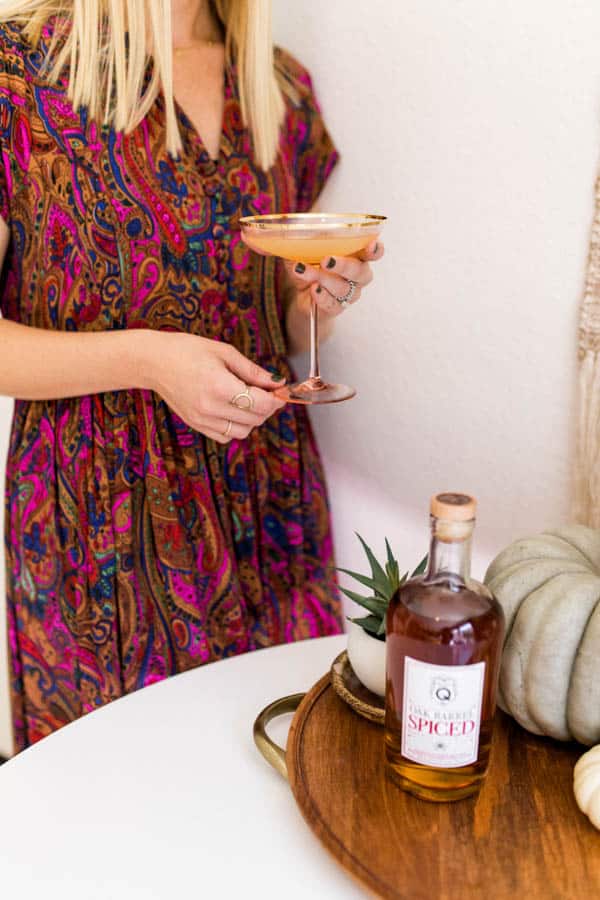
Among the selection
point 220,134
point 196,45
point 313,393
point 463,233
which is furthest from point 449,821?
point 196,45

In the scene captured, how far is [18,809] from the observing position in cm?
86

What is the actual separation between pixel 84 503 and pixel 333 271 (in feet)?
1.67

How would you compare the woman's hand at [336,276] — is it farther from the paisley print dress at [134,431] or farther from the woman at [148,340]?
the paisley print dress at [134,431]

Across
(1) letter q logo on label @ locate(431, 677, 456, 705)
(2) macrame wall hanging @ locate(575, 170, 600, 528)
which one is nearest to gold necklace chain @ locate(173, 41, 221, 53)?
(2) macrame wall hanging @ locate(575, 170, 600, 528)

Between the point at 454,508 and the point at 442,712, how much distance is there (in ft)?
0.58

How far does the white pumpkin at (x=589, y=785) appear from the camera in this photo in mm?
749

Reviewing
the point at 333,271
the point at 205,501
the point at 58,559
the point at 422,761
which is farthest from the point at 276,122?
the point at 422,761

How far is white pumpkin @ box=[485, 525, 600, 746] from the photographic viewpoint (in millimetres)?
816

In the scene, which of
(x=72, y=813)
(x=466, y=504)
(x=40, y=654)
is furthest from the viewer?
(x=40, y=654)

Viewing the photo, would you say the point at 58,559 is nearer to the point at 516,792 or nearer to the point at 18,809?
the point at 18,809

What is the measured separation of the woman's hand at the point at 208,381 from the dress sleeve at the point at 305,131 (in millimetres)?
445

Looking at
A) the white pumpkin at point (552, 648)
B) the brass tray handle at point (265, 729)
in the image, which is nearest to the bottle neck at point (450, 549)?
the white pumpkin at point (552, 648)

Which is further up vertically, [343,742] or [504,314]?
[504,314]

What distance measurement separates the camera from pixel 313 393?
1153mm
